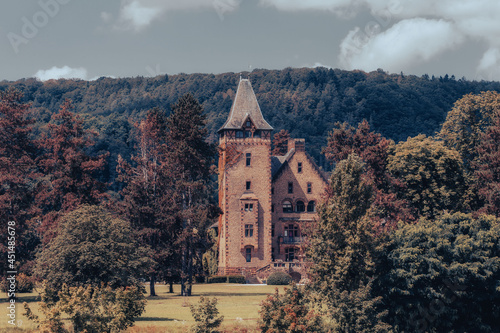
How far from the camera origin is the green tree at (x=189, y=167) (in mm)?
65312

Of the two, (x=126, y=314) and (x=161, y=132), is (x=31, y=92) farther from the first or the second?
(x=126, y=314)

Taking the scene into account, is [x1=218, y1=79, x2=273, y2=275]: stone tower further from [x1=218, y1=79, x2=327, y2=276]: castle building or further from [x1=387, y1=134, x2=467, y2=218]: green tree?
[x1=387, y1=134, x2=467, y2=218]: green tree

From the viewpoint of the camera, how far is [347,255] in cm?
4606

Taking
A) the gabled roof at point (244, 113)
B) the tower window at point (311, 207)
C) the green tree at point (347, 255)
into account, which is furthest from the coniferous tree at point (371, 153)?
the green tree at point (347, 255)

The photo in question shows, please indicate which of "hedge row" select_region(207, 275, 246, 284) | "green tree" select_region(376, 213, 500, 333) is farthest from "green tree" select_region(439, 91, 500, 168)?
"green tree" select_region(376, 213, 500, 333)

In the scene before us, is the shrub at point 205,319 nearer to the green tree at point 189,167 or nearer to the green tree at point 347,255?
the green tree at point 347,255

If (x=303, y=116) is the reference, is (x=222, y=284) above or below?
below

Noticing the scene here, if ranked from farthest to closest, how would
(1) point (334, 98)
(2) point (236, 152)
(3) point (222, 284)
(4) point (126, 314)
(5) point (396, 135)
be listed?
(1) point (334, 98)
(5) point (396, 135)
(2) point (236, 152)
(3) point (222, 284)
(4) point (126, 314)

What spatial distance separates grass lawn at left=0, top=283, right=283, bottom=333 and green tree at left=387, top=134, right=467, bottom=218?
17.5m

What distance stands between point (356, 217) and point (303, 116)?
130 metres

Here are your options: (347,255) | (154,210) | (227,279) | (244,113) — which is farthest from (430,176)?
(347,255)

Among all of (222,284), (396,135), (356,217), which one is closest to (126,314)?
(356,217)

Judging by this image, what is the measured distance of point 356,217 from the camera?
4744 centimetres

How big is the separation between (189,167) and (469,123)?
108 feet
